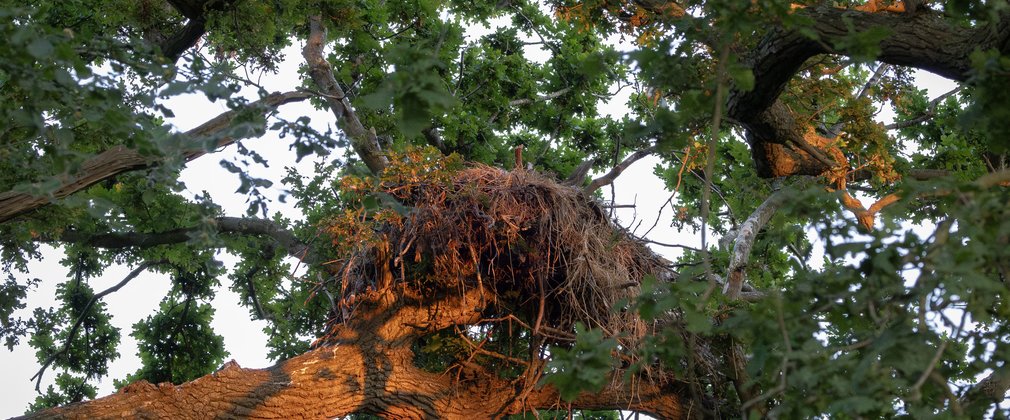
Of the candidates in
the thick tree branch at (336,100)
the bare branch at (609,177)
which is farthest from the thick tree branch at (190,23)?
the bare branch at (609,177)

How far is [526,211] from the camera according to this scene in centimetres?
562

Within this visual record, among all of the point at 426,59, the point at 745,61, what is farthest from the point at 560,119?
the point at 426,59

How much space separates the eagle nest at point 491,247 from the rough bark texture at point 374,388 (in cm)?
16

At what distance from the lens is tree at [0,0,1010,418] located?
9.90 ft

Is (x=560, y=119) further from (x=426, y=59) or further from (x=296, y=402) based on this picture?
(x=426, y=59)

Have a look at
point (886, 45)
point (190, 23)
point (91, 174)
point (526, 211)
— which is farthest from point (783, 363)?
point (190, 23)

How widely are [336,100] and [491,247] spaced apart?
160 cm

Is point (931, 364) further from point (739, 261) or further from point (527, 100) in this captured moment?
point (527, 100)

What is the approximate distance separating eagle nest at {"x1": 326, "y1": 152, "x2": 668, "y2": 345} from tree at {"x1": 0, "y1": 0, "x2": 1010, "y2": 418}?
2 centimetres

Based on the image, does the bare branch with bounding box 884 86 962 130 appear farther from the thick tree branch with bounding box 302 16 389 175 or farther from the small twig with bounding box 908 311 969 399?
the small twig with bounding box 908 311 969 399

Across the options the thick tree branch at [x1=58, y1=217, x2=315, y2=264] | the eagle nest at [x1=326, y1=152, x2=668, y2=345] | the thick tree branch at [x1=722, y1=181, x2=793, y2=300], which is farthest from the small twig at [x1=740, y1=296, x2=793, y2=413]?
the thick tree branch at [x1=58, y1=217, x2=315, y2=264]

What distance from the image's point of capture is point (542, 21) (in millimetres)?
10148

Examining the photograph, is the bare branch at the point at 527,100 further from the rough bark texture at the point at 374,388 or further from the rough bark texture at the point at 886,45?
the rough bark texture at the point at 886,45

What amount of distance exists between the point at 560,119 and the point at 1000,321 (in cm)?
613
